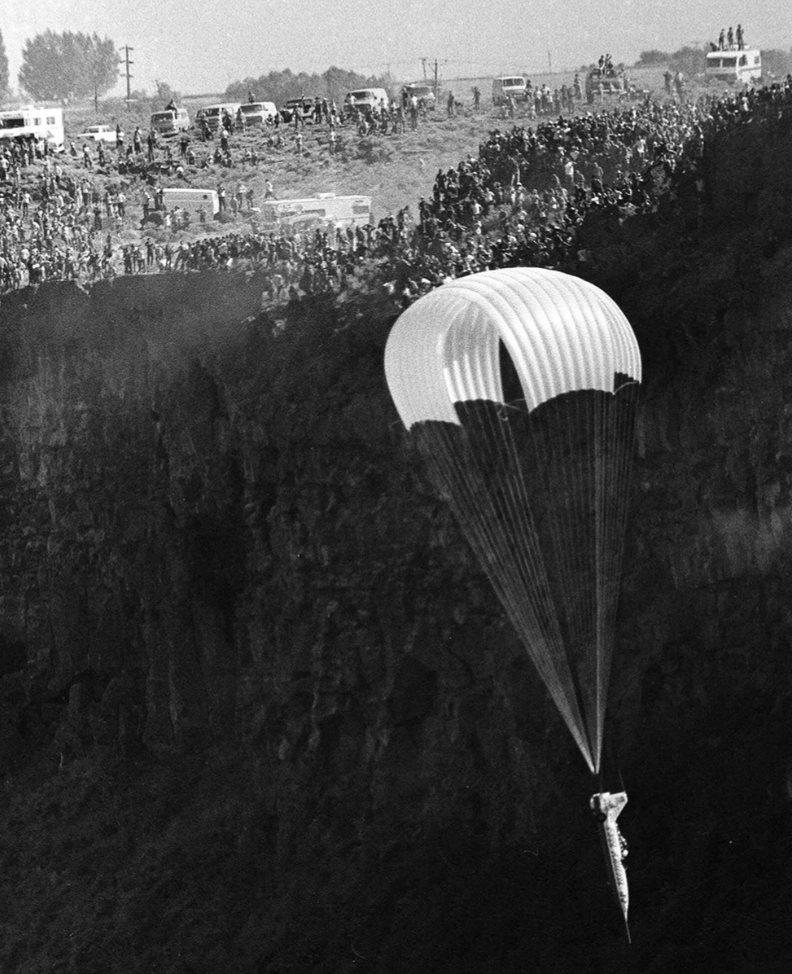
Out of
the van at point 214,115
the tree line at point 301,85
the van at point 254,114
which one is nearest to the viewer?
the van at point 254,114

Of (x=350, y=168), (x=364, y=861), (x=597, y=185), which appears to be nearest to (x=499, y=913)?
(x=364, y=861)

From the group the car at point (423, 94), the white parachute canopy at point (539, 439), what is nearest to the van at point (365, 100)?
the car at point (423, 94)

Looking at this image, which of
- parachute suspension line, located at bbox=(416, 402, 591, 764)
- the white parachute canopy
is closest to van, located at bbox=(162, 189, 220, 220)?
the white parachute canopy

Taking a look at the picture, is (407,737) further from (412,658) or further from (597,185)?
(597,185)

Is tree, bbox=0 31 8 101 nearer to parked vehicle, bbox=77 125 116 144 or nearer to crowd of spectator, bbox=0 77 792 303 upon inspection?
parked vehicle, bbox=77 125 116 144

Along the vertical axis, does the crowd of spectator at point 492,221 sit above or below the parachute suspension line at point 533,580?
above

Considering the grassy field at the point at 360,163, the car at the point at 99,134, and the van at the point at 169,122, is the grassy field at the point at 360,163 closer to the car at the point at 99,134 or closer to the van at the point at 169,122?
the van at the point at 169,122

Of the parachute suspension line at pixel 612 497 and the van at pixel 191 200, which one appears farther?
the van at pixel 191 200
